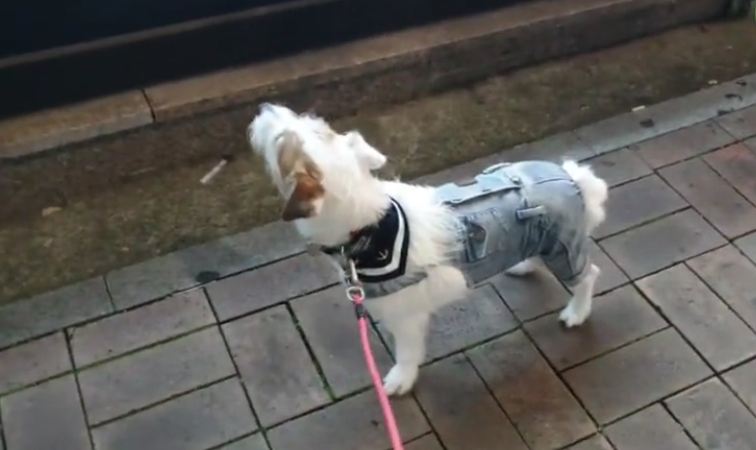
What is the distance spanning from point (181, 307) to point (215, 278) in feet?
0.49

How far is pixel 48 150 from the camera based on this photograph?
294 centimetres

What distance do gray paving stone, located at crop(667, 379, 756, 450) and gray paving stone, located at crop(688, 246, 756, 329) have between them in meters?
0.30

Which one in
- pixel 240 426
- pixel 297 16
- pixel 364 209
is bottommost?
pixel 240 426

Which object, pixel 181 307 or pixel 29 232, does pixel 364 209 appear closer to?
pixel 181 307

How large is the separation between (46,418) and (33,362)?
0.67ft

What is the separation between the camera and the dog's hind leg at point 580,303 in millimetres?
2479

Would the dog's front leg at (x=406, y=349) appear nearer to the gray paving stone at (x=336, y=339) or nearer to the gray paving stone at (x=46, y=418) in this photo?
the gray paving stone at (x=336, y=339)

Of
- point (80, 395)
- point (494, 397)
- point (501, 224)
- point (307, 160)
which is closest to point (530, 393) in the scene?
point (494, 397)

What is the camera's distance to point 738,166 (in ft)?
10.2

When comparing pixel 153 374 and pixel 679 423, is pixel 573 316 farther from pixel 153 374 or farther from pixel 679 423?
pixel 153 374

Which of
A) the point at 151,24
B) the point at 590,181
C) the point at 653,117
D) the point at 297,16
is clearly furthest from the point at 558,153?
the point at 151,24

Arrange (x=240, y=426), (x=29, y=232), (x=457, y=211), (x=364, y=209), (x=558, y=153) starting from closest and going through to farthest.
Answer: (x=364, y=209)
(x=457, y=211)
(x=240, y=426)
(x=29, y=232)
(x=558, y=153)

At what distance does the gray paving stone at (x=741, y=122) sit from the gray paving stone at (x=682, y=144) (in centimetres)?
4

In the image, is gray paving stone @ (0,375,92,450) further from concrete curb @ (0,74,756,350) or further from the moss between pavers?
the moss between pavers
